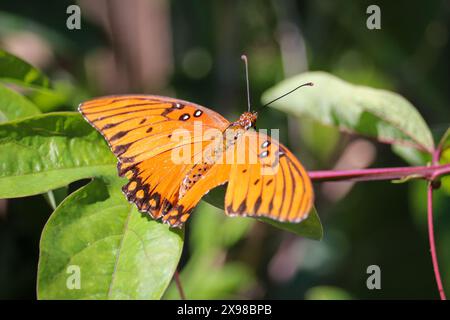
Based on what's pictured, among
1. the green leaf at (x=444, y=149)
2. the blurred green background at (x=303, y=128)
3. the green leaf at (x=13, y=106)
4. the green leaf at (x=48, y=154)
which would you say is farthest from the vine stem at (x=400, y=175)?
the blurred green background at (x=303, y=128)

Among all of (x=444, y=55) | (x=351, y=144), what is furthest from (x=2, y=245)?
(x=444, y=55)

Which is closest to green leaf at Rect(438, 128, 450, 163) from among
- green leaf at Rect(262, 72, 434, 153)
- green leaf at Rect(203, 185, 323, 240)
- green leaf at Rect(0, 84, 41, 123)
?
green leaf at Rect(262, 72, 434, 153)

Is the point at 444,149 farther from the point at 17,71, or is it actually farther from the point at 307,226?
the point at 17,71

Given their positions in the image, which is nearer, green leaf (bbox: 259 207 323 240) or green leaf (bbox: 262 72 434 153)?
green leaf (bbox: 259 207 323 240)

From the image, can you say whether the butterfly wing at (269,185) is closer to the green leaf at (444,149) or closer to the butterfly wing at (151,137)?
the butterfly wing at (151,137)

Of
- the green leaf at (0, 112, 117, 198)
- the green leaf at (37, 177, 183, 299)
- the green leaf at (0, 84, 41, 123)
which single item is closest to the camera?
the green leaf at (37, 177, 183, 299)

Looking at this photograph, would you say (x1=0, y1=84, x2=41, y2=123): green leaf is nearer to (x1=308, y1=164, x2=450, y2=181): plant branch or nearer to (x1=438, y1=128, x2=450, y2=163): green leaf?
A: (x1=308, y1=164, x2=450, y2=181): plant branch
